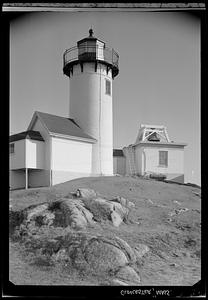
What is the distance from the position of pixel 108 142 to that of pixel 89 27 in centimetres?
241

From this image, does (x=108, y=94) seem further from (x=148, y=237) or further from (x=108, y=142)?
(x=148, y=237)

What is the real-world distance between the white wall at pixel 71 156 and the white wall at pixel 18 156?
2.12 ft

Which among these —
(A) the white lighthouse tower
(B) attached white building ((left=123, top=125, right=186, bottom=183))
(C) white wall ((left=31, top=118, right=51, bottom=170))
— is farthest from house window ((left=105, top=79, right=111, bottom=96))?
(C) white wall ((left=31, top=118, right=51, bottom=170))

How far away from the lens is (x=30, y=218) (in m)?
6.25

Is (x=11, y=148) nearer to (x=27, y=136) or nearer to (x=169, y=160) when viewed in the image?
(x=27, y=136)

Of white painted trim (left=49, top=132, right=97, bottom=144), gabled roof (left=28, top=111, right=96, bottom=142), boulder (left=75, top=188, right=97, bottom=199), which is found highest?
gabled roof (left=28, top=111, right=96, bottom=142)

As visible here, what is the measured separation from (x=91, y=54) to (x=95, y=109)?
4.19ft

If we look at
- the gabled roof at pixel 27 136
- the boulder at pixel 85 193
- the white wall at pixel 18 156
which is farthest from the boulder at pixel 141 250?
the gabled roof at pixel 27 136

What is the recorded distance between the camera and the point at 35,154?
22.2ft

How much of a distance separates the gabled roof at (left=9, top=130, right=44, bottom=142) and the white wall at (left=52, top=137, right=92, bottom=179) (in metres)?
0.35

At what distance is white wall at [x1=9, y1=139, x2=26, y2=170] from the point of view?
6487 mm

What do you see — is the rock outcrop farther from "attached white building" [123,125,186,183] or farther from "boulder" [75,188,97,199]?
"attached white building" [123,125,186,183]

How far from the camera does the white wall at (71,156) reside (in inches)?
262

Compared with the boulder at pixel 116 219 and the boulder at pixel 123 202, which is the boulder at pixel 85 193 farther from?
the boulder at pixel 116 219
